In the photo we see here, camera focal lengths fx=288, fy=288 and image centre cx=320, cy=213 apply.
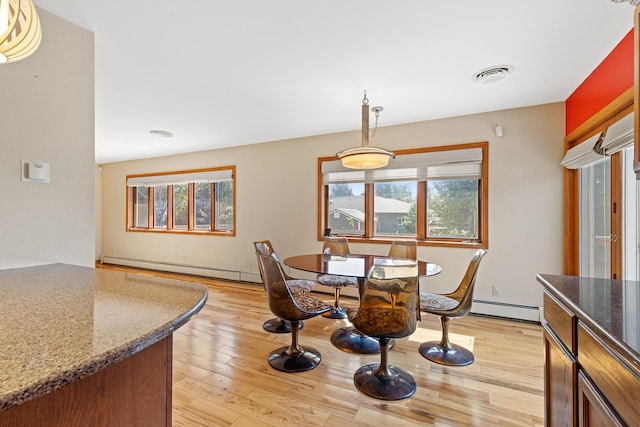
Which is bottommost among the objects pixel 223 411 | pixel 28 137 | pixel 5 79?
pixel 223 411

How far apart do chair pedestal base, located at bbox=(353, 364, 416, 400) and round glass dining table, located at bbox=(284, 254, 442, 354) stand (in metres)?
0.29

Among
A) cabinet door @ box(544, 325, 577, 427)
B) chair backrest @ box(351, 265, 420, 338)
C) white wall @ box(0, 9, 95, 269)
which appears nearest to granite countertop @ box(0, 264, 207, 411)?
white wall @ box(0, 9, 95, 269)

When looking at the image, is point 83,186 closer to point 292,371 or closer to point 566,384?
point 292,371

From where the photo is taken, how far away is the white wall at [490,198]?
3102 millimetres

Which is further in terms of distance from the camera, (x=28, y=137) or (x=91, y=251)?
(x=91, y=251)

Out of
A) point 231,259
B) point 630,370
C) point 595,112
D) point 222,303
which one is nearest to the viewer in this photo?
point 630,370

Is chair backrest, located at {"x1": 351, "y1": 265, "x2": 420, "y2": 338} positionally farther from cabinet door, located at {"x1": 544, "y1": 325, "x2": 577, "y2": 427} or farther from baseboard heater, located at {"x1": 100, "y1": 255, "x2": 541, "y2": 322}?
baseboard heater, located at {"x1": 100, "y1": 255, "x2": 541, "y2": 322}

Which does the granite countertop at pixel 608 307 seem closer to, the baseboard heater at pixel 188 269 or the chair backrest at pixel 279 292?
the chair backrest at pixel 279 292

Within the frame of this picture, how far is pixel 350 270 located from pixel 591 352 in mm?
1583

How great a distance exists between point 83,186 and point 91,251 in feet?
1.30

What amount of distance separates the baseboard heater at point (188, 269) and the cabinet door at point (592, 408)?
4227 millimetres

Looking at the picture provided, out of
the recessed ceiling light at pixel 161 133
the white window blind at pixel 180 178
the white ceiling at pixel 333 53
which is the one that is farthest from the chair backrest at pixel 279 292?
the white window blind at pixel 180 178

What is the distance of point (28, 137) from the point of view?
4.88ft


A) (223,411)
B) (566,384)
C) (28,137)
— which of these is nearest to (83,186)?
(28,137)
